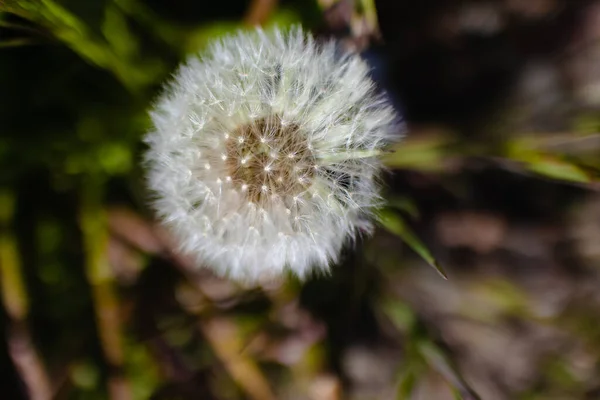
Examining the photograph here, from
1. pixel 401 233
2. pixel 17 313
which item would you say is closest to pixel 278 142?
pixel 401 233

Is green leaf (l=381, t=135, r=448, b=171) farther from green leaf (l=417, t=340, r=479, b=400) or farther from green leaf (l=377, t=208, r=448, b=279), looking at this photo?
green leaf (l=417, t=340, r=479, b=400)

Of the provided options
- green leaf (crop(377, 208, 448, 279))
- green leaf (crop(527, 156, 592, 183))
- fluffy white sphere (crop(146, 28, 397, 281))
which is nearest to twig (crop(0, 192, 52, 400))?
fluffy white sphere (crop(146, 28, 397, 281))

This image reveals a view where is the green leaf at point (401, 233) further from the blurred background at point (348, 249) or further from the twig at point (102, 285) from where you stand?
the twig at point (102, 285)

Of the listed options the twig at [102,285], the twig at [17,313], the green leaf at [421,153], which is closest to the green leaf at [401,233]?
the green leaf at [421,153]

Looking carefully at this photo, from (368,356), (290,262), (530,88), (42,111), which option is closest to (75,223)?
(42,111)

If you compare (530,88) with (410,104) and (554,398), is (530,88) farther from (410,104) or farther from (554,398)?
(554,398)

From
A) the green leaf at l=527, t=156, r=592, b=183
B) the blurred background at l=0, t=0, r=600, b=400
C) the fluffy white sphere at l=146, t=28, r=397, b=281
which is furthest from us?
the blurred background at l=0, t=0, r=600, b=400

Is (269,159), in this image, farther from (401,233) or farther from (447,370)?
(447,370)
